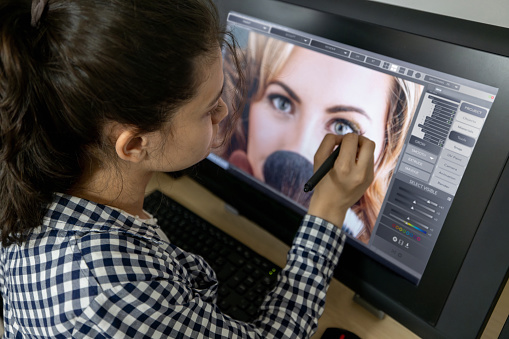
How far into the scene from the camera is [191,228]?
2.73ft

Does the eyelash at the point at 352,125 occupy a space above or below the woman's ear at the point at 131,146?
above

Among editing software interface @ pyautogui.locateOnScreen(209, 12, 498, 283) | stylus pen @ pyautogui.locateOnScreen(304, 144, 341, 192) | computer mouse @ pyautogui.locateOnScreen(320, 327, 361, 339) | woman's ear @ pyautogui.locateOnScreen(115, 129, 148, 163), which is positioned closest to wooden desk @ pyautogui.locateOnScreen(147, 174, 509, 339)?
computer mouse @ pyautogui.locateOnScreen(320, 327, 361, 339)

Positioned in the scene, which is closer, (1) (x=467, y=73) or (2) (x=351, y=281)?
(1) (x=467, y=73)

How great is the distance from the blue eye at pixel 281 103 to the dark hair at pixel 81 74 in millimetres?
192

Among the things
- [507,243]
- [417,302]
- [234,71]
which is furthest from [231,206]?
[507,243]

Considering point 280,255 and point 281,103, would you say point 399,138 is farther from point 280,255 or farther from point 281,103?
point 280,255

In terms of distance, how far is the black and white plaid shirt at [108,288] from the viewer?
48cm

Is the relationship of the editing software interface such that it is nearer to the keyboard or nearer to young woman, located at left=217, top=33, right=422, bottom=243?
young woman, located at left=217, top=33, right=422, bottom=243

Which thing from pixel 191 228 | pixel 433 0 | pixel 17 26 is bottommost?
pixel 191 228

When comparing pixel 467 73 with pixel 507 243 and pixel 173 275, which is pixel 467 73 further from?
pixel 173 275

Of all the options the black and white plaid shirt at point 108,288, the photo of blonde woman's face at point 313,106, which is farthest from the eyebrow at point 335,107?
the black and white plaid shirt at point 108,288

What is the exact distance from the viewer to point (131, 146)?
529 mm

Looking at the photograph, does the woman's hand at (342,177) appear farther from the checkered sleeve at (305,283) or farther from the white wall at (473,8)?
the white wall at (473,8)

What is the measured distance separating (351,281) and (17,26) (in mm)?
562
